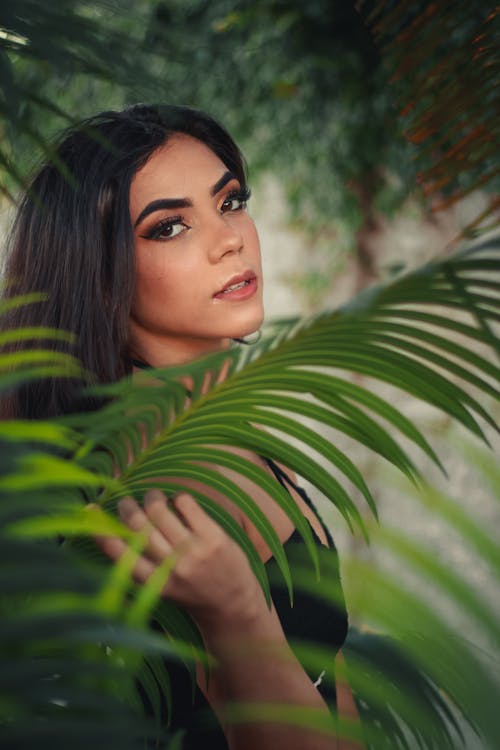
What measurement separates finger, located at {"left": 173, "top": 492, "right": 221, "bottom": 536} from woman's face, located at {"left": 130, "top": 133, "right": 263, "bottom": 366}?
0.48 metres

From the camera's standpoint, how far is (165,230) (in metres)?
1.17

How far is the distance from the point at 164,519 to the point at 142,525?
0.03 metres

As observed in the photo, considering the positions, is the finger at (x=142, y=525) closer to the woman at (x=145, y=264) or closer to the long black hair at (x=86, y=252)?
the woman at (x=145, y=264)

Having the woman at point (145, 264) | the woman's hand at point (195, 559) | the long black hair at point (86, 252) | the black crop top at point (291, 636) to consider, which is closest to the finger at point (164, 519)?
the woman's hand at point (195, 559)

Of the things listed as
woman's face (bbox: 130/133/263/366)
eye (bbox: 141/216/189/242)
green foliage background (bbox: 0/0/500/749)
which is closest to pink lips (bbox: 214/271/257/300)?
woman's face (bbox: 130/133/263/366)

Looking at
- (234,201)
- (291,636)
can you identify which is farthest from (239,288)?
(291,636)

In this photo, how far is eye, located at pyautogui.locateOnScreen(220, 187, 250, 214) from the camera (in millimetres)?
1284

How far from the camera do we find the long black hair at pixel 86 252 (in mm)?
1152

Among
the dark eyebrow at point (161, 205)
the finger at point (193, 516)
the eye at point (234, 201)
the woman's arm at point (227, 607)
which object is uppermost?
the eye at point (234, 201)

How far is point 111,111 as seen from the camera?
51.1 inches

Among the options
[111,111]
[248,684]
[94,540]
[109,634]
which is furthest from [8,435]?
[111,111]

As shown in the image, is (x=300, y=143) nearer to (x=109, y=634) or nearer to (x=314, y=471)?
(x=314, y=471)

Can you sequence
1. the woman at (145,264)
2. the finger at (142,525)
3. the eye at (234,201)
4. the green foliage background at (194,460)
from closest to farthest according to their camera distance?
the green foliage background at (194,460) → the finger at (142,525) → the woman at (145,264) → the eye at (234,201)

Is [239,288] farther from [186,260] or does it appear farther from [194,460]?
[194,460]
